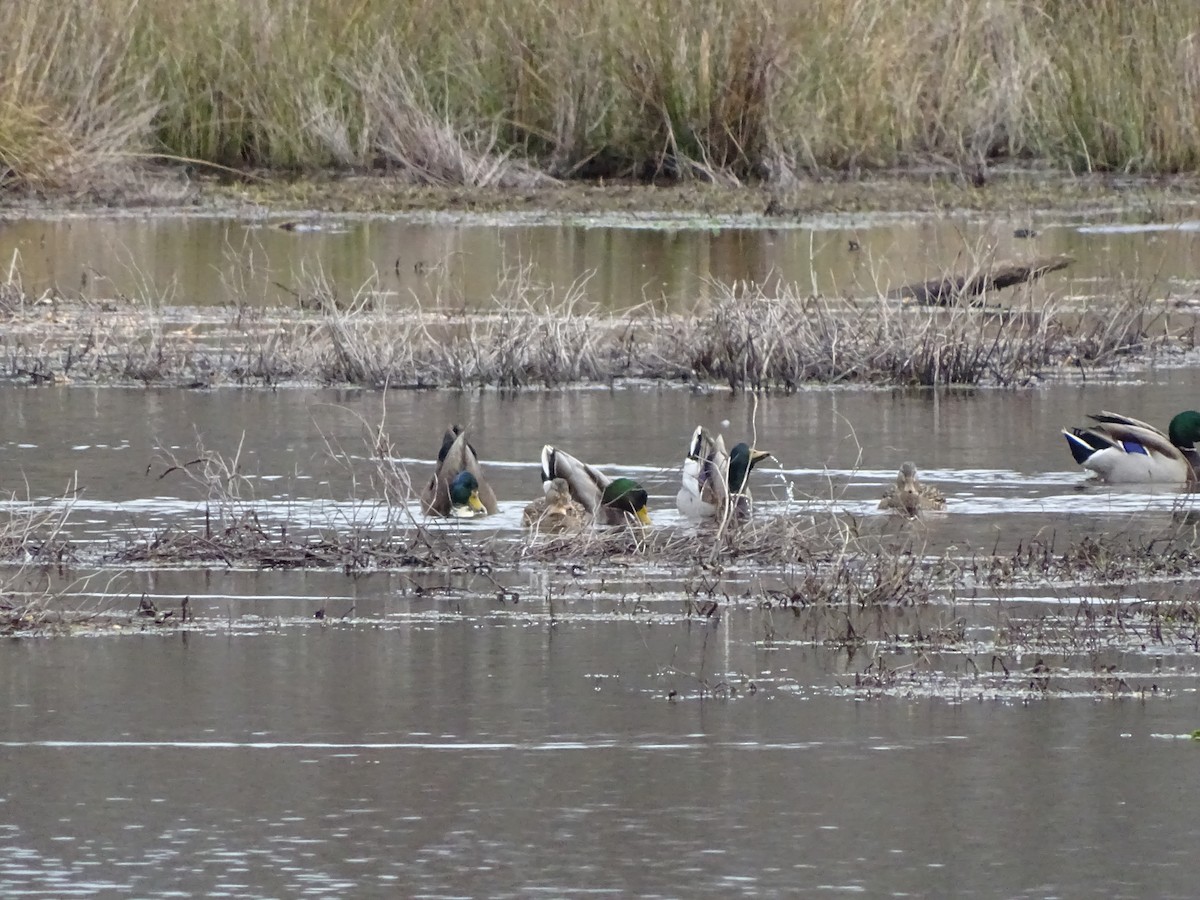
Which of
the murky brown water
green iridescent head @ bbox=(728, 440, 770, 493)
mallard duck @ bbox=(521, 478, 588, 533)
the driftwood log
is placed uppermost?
the murky brown water

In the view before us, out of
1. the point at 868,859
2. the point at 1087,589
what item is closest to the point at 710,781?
the point at 868,859

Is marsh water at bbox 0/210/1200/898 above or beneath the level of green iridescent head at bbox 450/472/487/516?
beneath

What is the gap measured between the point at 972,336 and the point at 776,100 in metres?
11.9

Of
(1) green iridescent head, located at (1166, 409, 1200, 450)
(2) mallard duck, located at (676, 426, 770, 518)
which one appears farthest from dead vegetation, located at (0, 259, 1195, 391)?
(2) mallard duck, located at (676, 426, 770, 518)

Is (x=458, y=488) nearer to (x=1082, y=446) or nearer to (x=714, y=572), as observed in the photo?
(x=714, y=572)

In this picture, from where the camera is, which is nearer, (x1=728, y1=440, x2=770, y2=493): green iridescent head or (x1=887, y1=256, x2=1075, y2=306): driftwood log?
(x1=728, y1=440, x2=770, y2=493): green iridescent head

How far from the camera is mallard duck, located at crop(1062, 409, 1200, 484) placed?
11.7 meters

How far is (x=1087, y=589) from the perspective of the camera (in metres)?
8.68

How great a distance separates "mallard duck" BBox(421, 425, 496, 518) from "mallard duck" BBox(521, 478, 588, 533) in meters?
0.22

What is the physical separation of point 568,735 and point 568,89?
2031cm

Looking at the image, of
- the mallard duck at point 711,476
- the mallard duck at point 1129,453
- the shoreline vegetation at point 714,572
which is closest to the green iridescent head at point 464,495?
the shoreline vegetation at point 714,572

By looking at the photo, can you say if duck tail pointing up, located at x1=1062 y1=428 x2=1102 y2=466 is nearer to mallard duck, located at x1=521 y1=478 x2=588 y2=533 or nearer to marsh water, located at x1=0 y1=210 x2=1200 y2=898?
marsh water, located at x1=0 y1=210 x2=1200 y2=898

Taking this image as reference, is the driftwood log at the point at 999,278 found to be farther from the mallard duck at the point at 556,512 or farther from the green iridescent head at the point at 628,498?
the mallard duck at the point at 556,512

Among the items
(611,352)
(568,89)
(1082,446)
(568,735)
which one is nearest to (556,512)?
(1082,446)
